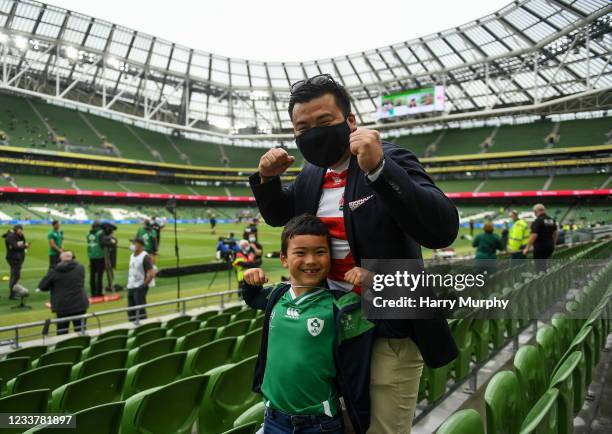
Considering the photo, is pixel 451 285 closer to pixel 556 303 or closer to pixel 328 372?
pixel 328 372

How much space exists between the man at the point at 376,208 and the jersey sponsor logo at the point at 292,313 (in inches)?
7.3

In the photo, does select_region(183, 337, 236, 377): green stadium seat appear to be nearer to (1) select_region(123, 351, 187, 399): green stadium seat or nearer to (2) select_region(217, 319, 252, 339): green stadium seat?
(1) select_region(123, 351, 187, 399): green stadium seat

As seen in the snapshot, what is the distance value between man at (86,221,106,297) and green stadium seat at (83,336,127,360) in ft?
19.2

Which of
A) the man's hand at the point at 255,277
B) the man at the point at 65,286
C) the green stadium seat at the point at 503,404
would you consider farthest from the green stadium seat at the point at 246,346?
the man at the point at 65,286

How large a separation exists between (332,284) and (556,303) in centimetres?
643

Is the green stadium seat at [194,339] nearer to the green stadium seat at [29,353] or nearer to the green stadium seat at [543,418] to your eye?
the green stadium seat at [29,353]

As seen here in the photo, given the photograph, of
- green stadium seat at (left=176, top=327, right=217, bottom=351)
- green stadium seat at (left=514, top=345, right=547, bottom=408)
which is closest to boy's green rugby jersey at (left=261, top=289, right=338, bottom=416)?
green stadium seat at (left=514, top=345, right=547, bottom=408)

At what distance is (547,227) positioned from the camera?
7305mm

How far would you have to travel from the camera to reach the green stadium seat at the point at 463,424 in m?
1.46

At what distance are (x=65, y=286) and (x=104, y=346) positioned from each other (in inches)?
111

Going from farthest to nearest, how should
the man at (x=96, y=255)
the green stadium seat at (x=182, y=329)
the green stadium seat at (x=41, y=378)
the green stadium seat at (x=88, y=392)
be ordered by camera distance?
the man at (x=96, y=255)
the green stadium seat at (x=182, y=329)
the green stadium seat at (x=41, y=378)
the green stadium seat at (x=88, y=392)

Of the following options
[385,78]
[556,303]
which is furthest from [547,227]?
[385,78]

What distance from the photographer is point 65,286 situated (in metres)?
6.94

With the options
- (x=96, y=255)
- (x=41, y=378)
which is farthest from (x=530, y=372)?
(x=96, y=255)
